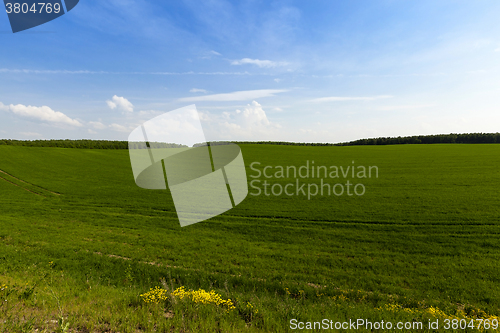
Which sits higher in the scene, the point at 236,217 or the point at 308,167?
the point at 308,167

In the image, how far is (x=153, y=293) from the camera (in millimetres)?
6328

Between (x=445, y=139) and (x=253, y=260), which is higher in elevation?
(x=445, y=139)

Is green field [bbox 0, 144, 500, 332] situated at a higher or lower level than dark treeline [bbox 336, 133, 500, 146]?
lower

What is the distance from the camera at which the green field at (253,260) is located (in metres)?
5.37

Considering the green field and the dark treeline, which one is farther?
the dark treeline

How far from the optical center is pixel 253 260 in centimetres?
1191

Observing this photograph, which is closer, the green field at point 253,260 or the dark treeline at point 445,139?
the green field at point 253,260

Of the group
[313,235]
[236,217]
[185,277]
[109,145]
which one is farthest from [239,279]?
[109,145]

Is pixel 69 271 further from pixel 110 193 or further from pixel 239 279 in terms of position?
pixel 110 193

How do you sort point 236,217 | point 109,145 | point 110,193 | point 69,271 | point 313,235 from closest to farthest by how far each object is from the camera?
point 69,271 < point 313,235 < point 236,217 < point 110,193 < point 109,145

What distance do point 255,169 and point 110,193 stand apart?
24.1 metres

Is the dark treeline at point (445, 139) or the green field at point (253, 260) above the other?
the dark treeline at point (445, 139)

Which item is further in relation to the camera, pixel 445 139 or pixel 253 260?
pixel 445 139

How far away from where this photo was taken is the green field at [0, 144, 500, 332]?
5.37m
